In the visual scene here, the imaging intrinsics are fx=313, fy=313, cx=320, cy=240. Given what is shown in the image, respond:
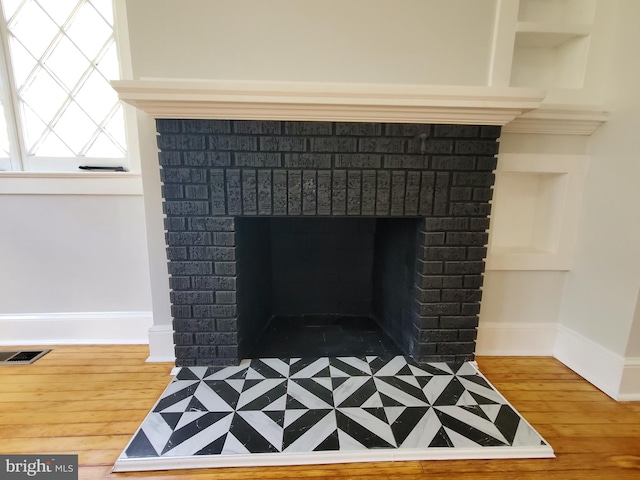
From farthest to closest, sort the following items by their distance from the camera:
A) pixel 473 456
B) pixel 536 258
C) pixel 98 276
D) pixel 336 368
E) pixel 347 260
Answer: pixel 347 260, pixel 98 276, pixel 536 258, pixel 336 368, pixel 473 456

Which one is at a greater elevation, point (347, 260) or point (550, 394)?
point (347, 260)

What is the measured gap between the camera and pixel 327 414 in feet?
4.43

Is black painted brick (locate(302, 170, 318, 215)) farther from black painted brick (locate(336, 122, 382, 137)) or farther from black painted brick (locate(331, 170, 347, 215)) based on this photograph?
black painted brick (locate(336, 122, 382, 137))

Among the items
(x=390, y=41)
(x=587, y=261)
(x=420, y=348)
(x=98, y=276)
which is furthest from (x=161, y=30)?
(x=587, y=261)

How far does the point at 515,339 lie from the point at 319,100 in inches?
70.3

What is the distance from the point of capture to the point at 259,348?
1.91 metres

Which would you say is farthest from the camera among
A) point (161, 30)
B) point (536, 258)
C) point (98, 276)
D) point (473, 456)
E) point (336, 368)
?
point (98, 276)

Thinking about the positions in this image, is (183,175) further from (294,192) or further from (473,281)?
(473,281)

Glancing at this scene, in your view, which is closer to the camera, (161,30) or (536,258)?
(161,30)

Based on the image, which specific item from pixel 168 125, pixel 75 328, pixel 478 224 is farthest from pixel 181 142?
pixel 478 224

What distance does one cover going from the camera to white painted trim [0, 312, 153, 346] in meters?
1.96

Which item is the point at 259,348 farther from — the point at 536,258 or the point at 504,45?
the point at 504,45

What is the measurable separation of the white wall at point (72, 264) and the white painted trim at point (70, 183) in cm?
3

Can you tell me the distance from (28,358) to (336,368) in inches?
70.2
